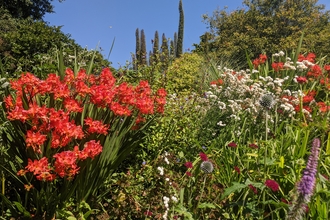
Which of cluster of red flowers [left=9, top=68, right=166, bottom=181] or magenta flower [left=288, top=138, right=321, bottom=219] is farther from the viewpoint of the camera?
cluster of red flowers [left=9, top=68, right=166, bottom=181]

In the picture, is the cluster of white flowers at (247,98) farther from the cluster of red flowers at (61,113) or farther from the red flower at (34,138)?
the red flower at (34,138)

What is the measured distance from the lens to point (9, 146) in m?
2.43

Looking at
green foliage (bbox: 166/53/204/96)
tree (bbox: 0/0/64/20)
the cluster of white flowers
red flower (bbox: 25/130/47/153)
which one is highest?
tree (bbox: 0/0/64/20)

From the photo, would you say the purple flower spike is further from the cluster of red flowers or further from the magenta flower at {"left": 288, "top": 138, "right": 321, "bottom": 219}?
the cluster of red flowers

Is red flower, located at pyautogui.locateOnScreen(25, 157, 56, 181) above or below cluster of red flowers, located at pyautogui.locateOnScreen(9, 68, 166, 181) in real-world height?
below

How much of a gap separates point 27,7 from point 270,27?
49.9 ft

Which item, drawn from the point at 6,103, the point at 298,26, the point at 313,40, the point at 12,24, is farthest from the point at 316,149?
the point at 298,26

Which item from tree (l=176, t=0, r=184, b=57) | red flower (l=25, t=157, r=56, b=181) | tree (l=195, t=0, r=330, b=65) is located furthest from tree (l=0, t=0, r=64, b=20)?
red flower (l=25, t=157, r=56, b=181)

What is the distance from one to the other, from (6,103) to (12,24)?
14.8 m

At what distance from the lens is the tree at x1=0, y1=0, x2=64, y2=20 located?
57.7 ft

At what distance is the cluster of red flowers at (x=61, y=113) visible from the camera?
6.58ft

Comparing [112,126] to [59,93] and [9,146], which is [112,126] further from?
[9,146]

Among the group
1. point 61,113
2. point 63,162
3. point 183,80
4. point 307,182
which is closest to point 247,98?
point 61,113

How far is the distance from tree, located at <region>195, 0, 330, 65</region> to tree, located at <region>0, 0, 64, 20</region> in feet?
32.2
